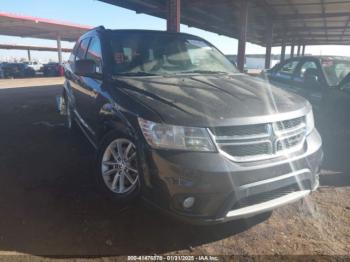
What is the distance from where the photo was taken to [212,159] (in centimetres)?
261

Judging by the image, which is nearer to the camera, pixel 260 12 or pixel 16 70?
pixel 260 12

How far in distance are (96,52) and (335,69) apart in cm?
522

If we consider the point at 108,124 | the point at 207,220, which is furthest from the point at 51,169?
the point at 207,220

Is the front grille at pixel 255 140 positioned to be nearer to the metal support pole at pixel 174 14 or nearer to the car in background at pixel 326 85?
the car in background at pixel 326 85

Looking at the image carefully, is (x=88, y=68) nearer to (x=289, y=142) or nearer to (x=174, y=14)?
(x=289, y=142)

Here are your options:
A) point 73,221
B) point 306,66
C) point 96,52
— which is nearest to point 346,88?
point 306,66

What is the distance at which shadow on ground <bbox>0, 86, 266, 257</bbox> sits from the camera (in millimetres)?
2881

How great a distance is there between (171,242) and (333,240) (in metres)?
1.51

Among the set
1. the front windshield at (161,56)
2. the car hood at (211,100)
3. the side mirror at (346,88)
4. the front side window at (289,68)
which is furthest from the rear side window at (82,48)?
the front side window at (289,68)

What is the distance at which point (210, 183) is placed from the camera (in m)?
2.59

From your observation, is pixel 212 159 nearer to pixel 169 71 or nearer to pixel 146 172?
pixel 146 172

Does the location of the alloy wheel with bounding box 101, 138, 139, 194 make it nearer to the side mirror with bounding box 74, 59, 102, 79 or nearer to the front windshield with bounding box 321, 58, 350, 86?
the side mirror with bounding box 74, 59, 102, 79

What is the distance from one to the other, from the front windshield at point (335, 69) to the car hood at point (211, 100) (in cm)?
377

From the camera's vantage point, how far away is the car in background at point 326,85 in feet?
20.8
